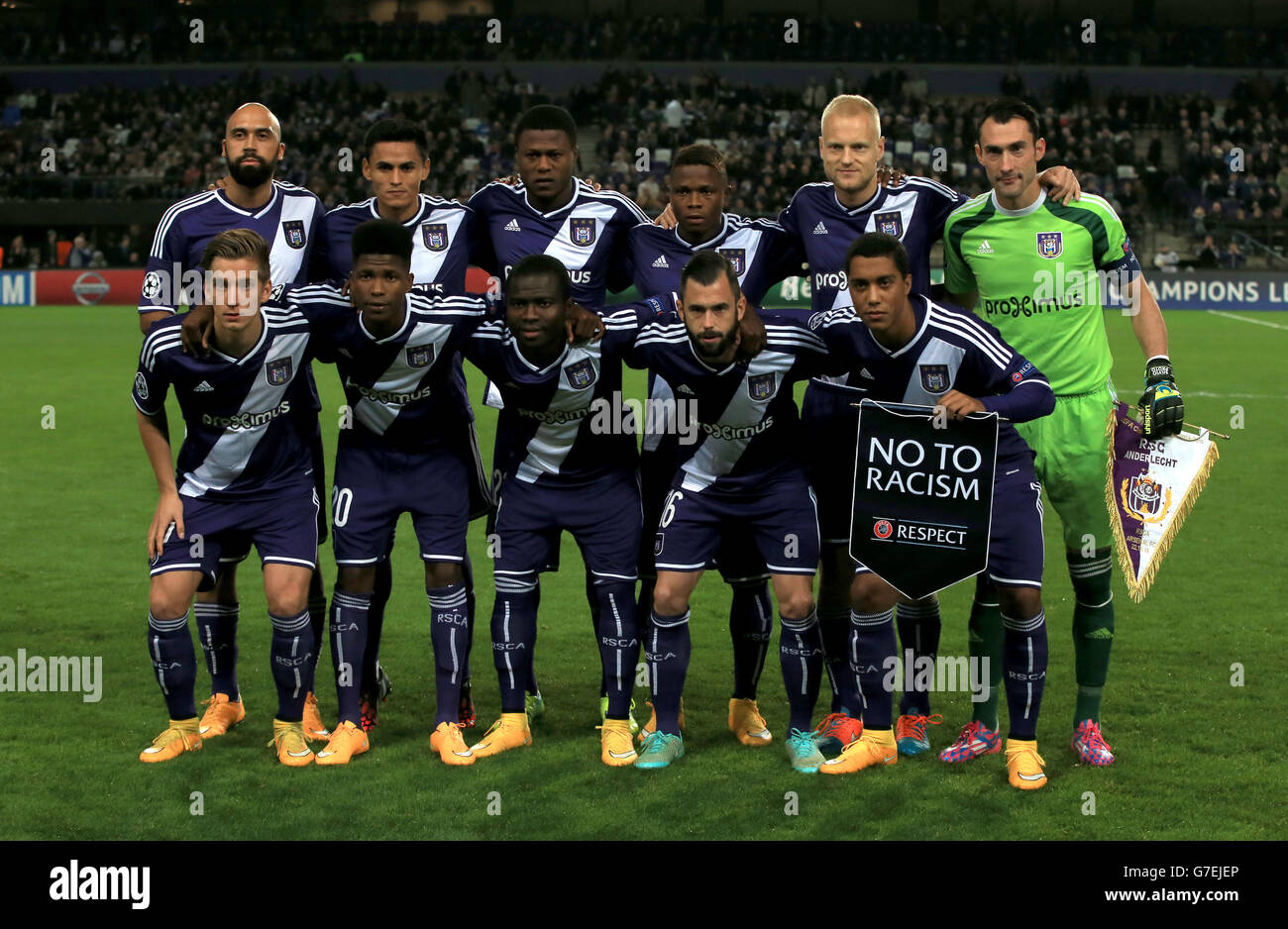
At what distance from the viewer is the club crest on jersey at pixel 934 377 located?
5211 millimetres

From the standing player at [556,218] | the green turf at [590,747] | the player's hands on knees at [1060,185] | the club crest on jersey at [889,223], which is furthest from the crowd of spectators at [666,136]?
the player's hands on knees at [1060,185]

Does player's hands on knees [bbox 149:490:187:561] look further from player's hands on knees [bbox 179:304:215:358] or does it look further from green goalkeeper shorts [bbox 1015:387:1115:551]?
green goalkeeper shorts [bbox 1015:387:1115:551]

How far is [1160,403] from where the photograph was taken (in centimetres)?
534

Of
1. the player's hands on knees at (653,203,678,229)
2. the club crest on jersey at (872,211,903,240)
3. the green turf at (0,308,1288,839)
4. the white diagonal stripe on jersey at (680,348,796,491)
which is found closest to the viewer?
the green turf at (0,308,1288,839)

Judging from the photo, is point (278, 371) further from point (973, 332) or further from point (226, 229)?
point (973, 332)

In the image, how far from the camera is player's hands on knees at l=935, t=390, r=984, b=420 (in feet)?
16.5

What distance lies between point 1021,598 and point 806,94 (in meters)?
34.1

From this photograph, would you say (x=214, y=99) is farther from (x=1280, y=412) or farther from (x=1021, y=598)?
(x=1021, y=598)

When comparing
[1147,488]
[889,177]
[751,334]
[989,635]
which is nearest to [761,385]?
[751,334]

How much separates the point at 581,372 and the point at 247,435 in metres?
1.34

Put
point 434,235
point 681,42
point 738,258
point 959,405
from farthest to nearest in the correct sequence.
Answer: point 681,42
point 434,235
point 738,258
point 959,405

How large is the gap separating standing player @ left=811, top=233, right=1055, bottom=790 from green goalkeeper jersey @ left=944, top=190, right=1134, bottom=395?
32 centimetres

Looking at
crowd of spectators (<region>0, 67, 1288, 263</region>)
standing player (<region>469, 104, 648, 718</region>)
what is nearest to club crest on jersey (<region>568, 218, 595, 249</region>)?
standing player (<region>469, 104, 648, 718</region>)

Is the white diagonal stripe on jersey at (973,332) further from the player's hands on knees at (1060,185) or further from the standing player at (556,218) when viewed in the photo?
the standing player at (556,218)
